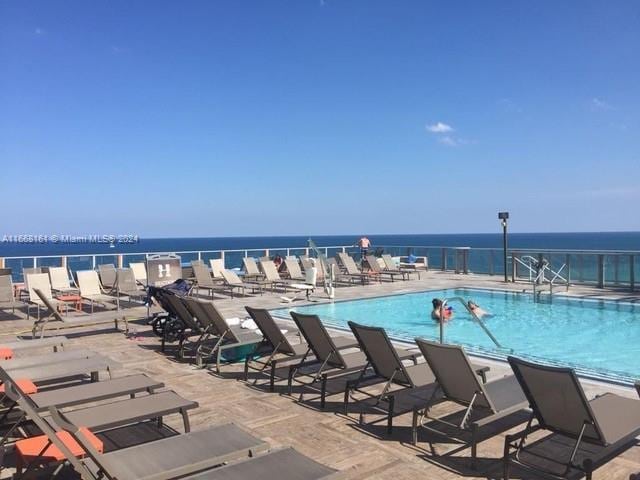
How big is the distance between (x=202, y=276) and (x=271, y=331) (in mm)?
6703

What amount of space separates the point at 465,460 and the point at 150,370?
368cm

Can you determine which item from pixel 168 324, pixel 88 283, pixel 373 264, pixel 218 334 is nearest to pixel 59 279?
pixel 88 283

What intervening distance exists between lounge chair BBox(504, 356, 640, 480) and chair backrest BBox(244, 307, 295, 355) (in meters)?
2.55

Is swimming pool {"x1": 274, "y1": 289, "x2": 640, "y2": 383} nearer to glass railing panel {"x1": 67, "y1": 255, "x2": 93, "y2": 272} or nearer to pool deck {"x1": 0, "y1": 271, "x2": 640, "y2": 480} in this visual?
pool deck {"x1": 0, "y1": 271, "x2": 640, "y2": 480}

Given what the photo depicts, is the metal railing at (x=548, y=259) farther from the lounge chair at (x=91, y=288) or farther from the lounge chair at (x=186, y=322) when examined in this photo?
the lounge chair at (x=186, y=322)

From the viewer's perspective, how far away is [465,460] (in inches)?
138

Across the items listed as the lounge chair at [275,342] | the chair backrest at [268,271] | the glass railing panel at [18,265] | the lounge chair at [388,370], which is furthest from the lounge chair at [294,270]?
the lounge chair at [388,370]

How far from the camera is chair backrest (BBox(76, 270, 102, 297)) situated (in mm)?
10234

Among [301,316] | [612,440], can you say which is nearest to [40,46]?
[301,316]

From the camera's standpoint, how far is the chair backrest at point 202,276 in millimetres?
11836

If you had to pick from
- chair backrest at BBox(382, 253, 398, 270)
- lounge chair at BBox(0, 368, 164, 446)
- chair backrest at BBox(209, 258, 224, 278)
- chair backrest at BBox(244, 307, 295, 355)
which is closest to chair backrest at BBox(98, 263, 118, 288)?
chair backrest at BBox(209, 258, 224, 278)

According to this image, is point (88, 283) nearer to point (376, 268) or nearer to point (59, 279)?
point (59, 279)

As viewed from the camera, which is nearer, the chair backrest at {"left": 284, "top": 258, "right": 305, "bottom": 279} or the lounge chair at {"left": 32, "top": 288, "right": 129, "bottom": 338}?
the lounge chair at {"left": 32, "top": 288, "right": 129, "bottom": 338}

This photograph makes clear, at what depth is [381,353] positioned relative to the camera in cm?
436
